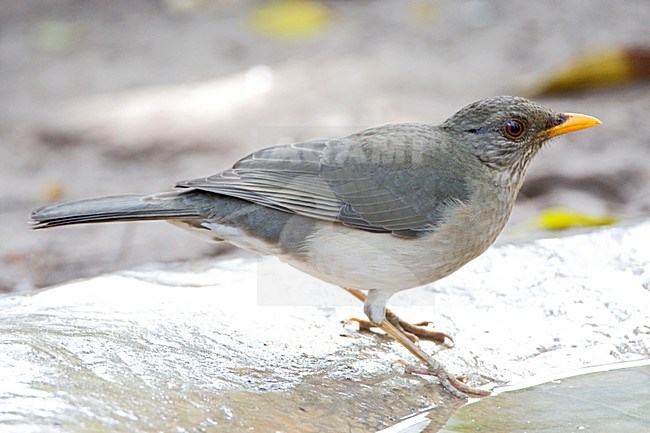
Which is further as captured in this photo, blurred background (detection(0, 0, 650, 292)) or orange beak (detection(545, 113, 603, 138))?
blurred background (detection(0, 0, 650, 292))

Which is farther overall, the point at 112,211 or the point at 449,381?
the point at 112,211

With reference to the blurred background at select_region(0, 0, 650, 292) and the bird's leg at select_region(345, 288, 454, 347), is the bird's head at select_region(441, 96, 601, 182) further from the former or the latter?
the blurred background at select_region(0, 0, 650, 292)

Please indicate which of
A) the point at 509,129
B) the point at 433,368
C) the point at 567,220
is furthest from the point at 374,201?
the point at 567,220

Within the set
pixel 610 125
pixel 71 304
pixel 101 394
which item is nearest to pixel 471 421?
pixel 101 394

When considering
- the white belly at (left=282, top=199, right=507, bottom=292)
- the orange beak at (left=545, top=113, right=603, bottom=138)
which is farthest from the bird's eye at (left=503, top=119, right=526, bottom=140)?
the white belly at (left=282, top=199, right=507, bottom=292)

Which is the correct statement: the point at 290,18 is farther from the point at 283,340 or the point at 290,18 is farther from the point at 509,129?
the point at 283,340

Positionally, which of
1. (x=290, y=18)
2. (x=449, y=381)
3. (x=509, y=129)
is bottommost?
(x=449, y=381)

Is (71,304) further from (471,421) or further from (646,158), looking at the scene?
(646,158)
